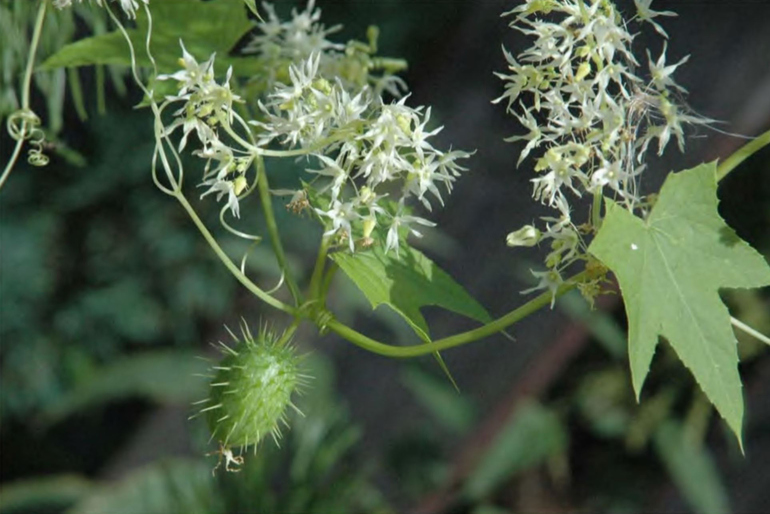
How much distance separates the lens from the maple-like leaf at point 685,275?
0.46 m

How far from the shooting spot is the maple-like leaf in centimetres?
46

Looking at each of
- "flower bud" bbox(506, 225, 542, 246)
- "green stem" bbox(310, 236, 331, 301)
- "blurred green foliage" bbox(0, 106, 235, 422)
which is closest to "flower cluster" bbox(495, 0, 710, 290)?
"flower bud" bbox(506, 225, 542, 246)

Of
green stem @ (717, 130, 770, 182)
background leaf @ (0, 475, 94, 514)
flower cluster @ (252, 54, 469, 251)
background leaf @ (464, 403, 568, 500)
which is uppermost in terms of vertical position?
green stem @ (717, 130, 770, 182)

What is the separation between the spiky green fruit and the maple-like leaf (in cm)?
19

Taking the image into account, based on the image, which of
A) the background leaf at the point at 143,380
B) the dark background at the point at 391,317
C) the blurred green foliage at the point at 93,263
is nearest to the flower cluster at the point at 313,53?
the dark background at the point at 391,317

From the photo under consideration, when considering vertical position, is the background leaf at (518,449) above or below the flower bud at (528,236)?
below

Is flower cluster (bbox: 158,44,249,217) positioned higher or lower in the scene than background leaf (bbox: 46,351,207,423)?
higher

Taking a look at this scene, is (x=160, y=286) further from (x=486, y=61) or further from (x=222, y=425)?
(x=222, y=425)

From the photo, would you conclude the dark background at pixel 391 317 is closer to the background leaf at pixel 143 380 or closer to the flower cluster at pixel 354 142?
the background leaf at pixel 143 380

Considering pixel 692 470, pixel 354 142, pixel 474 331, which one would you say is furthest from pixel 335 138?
pixel 692 470

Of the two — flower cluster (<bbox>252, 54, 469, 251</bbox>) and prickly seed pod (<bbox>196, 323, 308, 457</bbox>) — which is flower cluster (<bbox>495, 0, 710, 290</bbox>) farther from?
prickly seed pod (<bbox>196, 323, 308, 457</bbox>)

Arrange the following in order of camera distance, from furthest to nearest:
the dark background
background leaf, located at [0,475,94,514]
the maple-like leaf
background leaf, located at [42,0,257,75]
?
background leaf, located at [0,475,94,514] → the dark background → background leaf, located at [42,0,257,75] → the maple-like leaf

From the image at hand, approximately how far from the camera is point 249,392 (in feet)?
1.81

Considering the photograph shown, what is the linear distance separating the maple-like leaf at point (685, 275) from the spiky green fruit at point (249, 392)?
189 millimetres
